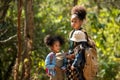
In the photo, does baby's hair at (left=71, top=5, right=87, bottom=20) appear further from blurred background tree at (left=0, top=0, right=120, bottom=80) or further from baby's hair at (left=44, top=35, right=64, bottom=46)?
blurred background tree at (left=0, top=0, right=120, bottom=80)

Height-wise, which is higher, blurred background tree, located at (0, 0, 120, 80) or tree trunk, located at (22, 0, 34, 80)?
tree trunk, located at (22, 0, 34, 80)

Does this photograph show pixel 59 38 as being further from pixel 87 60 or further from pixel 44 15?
pixel 44 15

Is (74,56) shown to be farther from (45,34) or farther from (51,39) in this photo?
(45,34)

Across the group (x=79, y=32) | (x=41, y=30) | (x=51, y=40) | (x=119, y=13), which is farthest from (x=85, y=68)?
(x=41, y=30)

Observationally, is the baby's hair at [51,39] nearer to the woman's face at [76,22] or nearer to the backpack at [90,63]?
the woman's face at [76,22]

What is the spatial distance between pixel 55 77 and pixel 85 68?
506mm

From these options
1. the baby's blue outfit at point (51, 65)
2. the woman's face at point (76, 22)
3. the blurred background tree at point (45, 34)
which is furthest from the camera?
the blurred background tree at point (45, 34)

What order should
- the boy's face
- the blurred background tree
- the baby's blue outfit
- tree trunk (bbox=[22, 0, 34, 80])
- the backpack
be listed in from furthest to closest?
the blurred background tree < tree trunk (bbox=[22, 0, 34, 80]) < the boy's face < the baby's blue outfit < the backpack

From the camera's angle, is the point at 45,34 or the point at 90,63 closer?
the point at 90,63

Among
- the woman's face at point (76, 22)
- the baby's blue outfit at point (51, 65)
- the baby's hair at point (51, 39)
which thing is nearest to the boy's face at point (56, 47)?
the baby's hair at point (51, 39)

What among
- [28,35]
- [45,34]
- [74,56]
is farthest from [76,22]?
[45,34]

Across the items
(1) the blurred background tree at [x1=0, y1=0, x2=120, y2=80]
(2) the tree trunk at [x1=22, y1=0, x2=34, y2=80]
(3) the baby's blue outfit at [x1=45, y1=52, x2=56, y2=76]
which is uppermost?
(3) the baby's blue outfit at [x1=45, y1=52, x2=56, y2=76]

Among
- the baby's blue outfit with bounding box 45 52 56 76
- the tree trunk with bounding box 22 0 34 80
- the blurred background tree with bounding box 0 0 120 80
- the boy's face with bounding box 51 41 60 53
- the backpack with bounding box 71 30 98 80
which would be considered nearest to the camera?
the backpack with bounding box 71 30 98 80

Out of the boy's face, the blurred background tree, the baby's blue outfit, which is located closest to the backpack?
the baby's blue outfit
